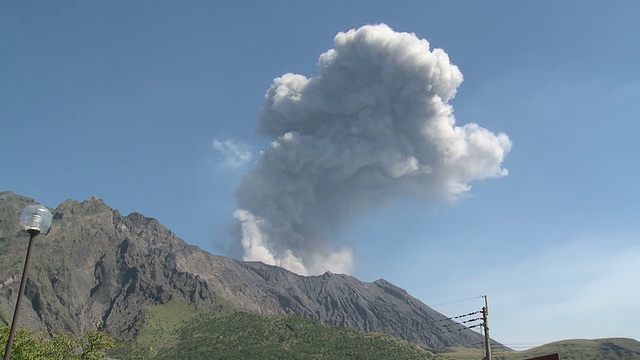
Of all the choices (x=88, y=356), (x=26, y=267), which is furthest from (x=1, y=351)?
(x=26, y=267)

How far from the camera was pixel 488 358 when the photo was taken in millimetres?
43719

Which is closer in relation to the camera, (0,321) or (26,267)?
(26,267)

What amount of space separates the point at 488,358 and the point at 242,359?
6694 inches

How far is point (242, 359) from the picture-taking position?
199750 millimetres

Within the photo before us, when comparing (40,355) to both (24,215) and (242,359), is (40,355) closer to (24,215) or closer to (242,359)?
(24,215)

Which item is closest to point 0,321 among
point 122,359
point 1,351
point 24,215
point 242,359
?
point 122,359

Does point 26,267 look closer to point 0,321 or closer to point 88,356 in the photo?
point 88,356

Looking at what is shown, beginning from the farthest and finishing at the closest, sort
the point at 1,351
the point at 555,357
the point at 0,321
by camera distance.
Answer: the point at 0,321, the point at 1,351, the point at 555,357

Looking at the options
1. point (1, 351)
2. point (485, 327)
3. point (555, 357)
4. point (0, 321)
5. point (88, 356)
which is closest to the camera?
point (555, 357)

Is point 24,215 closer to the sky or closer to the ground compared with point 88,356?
closer to the sky

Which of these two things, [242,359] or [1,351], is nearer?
[1,351]

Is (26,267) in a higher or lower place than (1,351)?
higher

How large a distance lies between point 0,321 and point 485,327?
202m

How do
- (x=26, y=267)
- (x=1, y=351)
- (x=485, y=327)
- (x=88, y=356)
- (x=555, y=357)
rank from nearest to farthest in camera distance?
(x=26, y=267) < (x=555, y=357) < (x=88, y=356) < (x=1, y=351) < (x=485, y=327)
